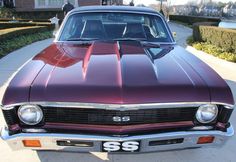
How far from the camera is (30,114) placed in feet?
9.28

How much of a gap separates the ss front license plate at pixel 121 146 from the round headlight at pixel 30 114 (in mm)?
604

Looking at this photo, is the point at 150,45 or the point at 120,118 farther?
the point at 150,45

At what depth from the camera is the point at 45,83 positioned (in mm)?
2859

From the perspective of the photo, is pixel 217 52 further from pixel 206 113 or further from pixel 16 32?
pixel 206 113

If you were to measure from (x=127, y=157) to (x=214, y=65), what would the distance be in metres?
6.26

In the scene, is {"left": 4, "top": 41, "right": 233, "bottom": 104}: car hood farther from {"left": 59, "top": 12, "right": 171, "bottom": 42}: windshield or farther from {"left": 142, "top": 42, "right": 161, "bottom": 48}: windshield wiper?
{"left": 59, "top": 12, "right": 171, "bottom": 42}: windshield

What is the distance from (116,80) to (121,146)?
1.86 feet

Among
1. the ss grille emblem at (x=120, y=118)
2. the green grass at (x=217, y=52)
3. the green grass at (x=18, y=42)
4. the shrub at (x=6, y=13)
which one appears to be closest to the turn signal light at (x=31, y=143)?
the ss grille emblem at (x=120, y=118)

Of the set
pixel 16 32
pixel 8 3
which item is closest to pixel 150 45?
pixel 16 32

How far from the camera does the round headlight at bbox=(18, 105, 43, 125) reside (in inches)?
110

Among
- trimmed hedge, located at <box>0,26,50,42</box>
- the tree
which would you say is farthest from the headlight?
the tree

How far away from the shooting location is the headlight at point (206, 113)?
9.68 ft

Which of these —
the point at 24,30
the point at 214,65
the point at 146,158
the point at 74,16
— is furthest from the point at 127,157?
the point at 24,30

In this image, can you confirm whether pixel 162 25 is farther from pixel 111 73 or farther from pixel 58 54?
pixel 111 73
